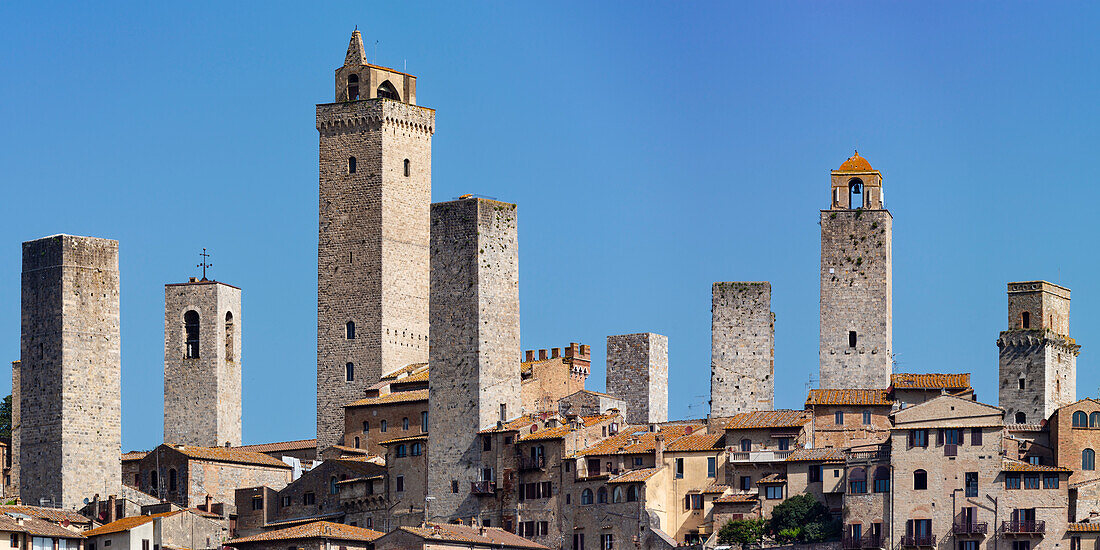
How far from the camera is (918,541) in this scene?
7969cm

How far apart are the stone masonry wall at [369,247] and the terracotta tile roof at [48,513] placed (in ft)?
47.3

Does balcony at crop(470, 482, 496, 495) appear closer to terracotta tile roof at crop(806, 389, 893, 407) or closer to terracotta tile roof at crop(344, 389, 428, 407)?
terracotta tile roof at crop(344, 389, 428, 407)

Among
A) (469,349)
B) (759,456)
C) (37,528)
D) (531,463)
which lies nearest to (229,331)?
(469,349)

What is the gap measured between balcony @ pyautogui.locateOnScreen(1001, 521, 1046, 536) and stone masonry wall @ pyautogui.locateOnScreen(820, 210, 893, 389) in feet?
39.5

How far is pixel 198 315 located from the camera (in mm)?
104375

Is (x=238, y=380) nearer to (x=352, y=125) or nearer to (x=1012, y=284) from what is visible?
(x=352, y=125)

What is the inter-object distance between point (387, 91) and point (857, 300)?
27.3 metres

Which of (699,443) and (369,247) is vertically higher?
(369,247)

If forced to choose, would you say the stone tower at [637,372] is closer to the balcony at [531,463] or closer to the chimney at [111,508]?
the balcony at [531,463]

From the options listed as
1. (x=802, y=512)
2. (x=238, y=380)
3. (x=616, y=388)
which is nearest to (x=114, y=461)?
(x=238, y=380)

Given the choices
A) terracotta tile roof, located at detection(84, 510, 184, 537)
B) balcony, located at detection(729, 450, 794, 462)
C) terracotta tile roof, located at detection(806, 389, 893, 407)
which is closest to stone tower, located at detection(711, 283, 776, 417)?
terracotta tile roof, located at detection(806, 389, 893, 407)

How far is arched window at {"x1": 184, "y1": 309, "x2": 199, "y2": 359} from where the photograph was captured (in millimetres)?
104250

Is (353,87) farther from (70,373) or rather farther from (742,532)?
(742,532)

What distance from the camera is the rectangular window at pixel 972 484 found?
79.5 m
